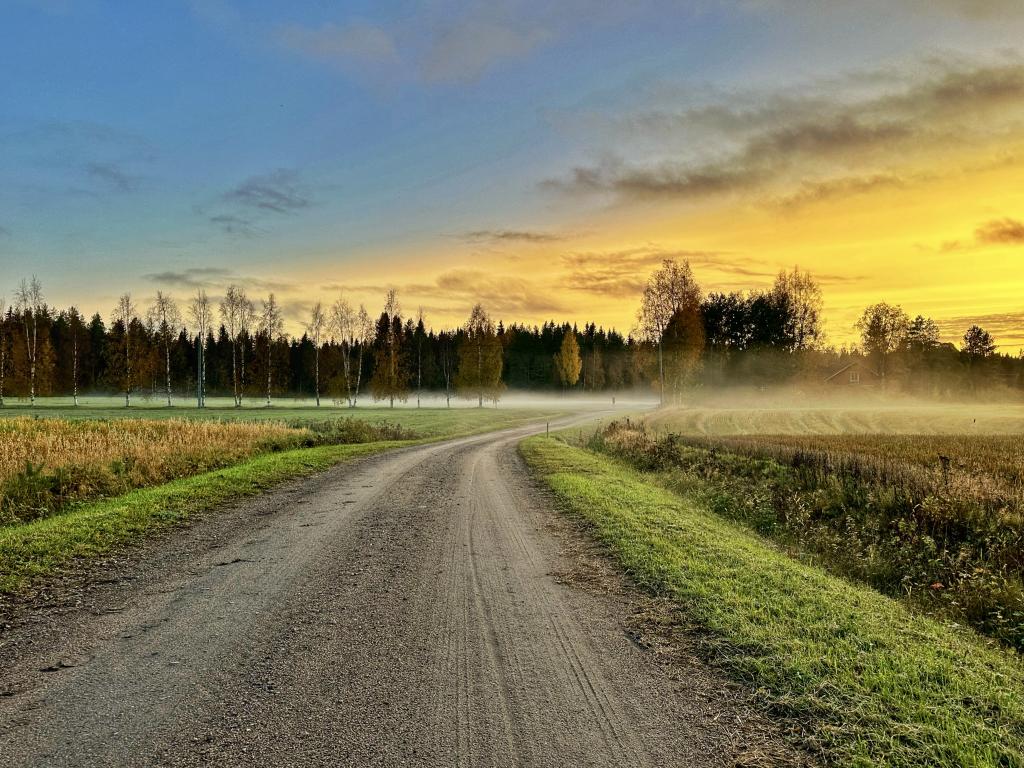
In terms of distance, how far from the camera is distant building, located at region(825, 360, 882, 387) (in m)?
77.1

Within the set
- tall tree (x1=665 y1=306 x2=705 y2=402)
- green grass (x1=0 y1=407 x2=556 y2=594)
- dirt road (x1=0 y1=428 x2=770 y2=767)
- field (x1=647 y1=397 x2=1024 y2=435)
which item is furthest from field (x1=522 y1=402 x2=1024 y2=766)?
tall tree (x1=665 y1=306 x2=705 y2=402)

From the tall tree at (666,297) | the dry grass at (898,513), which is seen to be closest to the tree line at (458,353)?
the tall tree at (666,297)

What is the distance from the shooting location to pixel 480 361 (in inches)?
2928

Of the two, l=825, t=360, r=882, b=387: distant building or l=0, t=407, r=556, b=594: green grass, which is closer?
l=0, t=407, r=556, b=594: green grass

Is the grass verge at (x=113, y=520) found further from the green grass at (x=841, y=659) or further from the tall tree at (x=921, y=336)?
the tall tree at (x=921, y=336)

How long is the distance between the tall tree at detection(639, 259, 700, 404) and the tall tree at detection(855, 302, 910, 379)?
36.0 metres

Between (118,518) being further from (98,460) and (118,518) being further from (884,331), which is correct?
(884,331)

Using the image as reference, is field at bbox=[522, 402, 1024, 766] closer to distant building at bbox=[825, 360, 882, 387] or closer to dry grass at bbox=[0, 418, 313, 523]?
dry grass at bbox=[0, 418, 313, 523]

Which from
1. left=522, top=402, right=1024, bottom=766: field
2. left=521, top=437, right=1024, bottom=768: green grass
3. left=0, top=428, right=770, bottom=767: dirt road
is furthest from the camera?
left=522, top=402, right=1024, bottom=766: field

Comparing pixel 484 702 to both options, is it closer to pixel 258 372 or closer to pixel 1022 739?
pixel 1022 739

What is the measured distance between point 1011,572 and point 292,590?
10.7 meters

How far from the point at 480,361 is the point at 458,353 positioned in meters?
9.68

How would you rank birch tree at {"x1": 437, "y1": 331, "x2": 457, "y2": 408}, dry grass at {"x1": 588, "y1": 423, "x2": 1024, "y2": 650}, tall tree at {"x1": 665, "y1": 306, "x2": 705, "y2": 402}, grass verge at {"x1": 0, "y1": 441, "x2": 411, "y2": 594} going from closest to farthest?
grass verge at {"x1": 0, "y1": 441, "x2": 411, "y2": 594} < dry grass at {"x1": 588, "y1": 423, "x2": 1024, "y2": 650} < tall tree at {"x1": 665, "y1": 306, "x2": 705, "y2": 402} < birch tree at {"x1": 437, "y1": 331, "x2": 457, "y2": 408}

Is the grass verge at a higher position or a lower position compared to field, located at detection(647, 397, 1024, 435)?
higher
